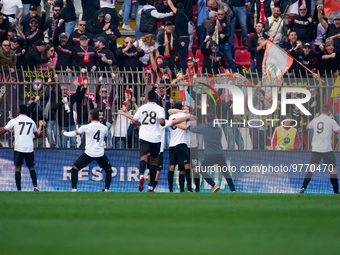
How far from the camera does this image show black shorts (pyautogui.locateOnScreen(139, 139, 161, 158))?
575 inches

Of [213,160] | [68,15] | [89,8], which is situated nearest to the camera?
[213,160]

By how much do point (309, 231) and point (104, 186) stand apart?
10.4 meters

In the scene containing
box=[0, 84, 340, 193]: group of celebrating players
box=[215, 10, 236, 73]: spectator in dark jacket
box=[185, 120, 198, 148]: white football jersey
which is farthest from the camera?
box=[215, 10, 236, 73]: spectator in dark jacket

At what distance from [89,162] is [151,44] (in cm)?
530

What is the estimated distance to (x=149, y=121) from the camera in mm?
14609

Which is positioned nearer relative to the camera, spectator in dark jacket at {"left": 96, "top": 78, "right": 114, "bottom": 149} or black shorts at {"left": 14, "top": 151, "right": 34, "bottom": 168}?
black shorts at {"left": 14, "top": 151, "right": 34, "bottom": 168}

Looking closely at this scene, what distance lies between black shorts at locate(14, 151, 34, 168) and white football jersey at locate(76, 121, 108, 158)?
1261 mm

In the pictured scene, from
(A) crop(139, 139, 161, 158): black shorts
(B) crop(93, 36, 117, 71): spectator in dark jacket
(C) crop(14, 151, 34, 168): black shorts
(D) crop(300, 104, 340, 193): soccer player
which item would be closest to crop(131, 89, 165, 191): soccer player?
(A) crop(139, 139, 161, 158): black shorts

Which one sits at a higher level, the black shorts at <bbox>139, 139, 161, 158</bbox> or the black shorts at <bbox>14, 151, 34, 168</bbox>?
the black shorts at <bbox>139, 139, 161, 158</bbox>

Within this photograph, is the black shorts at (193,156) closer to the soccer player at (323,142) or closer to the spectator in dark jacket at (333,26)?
the soccer player at (323,142)

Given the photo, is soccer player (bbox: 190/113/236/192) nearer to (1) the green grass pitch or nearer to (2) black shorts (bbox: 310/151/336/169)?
(2) black shorts (bbox: 310/151/336/169)

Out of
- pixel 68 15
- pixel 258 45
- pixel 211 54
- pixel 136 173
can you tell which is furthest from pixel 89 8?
pixel 136 173

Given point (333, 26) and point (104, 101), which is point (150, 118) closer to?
A: point (104, 101)

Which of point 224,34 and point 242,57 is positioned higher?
point 224,34
